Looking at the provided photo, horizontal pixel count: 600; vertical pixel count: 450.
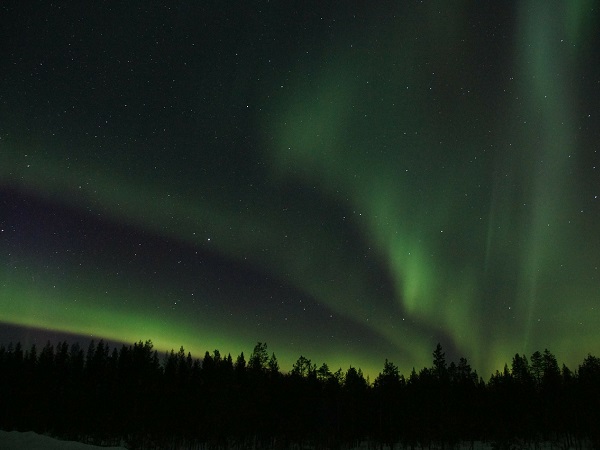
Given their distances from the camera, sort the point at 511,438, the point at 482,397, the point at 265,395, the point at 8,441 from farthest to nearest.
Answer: the point at 482,397 → the point at 265,395 → the point at 511,438 → the point at 8,441

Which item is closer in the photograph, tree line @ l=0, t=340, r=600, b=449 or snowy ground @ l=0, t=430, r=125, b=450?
snowy ground @ l=0, t=430, r=125, b=450

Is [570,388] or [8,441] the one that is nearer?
[8,441]

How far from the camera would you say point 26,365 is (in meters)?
96.2

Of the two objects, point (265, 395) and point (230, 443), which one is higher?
point (265, 395)

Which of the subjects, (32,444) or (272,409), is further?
(272,409)

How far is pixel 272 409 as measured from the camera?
84.1 metres

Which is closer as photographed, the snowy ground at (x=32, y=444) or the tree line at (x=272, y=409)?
the snowy ground at (x=32, y=444)

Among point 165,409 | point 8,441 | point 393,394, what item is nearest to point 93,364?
point 165,409

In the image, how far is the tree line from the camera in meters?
80.1

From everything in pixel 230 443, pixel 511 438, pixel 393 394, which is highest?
pixel 393 394

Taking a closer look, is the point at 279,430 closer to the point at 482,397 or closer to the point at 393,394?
the point at 393,394

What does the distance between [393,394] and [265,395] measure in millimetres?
26388

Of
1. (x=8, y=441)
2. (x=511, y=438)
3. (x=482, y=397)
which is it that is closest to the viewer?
(x=8, y=441)

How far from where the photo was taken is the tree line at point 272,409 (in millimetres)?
Result: 80062
